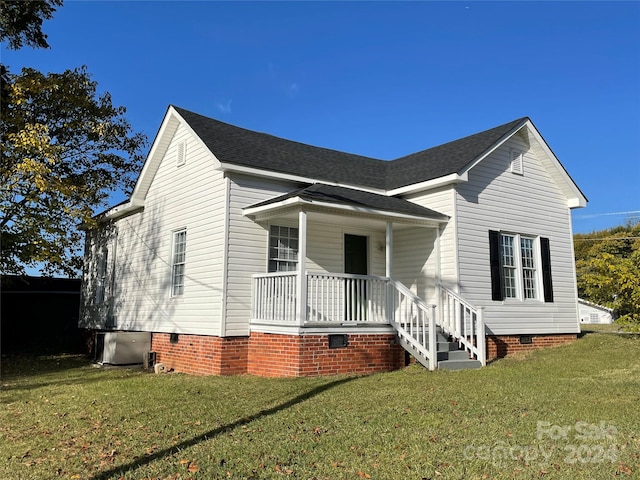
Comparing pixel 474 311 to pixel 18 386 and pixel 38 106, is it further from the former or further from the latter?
pixel 38 106

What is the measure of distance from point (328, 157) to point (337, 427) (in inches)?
398

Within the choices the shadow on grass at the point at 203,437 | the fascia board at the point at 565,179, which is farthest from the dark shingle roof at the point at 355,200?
the fascia board at the point at 565,179

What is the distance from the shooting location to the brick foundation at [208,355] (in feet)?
34.6

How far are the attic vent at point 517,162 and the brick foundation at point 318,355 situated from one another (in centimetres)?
629

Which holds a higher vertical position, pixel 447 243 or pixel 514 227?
pixel 514 227

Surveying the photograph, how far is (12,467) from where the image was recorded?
5.01 metres

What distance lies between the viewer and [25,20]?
1636 cm

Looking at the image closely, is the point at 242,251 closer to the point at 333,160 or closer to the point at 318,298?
the point at 318,298

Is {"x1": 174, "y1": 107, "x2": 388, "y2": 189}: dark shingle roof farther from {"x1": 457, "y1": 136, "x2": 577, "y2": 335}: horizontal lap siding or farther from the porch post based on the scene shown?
{"x1": 457, "y1": 136, "x2": 577, "y2": 335}: horizontal lap siding

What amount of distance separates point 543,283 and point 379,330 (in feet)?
18.3

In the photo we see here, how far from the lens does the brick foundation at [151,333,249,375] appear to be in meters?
10.6

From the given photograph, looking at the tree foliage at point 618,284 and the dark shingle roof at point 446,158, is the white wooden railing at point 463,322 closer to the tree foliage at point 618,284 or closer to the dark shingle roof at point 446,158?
the dark shingle roof at point 446,158

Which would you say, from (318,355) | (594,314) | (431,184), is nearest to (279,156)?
(431,184)

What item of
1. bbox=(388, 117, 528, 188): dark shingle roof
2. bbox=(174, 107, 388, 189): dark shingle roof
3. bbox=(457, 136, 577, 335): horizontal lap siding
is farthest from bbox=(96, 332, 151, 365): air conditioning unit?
bbox=(457, 136, 577, 335): horizontal lap siding
